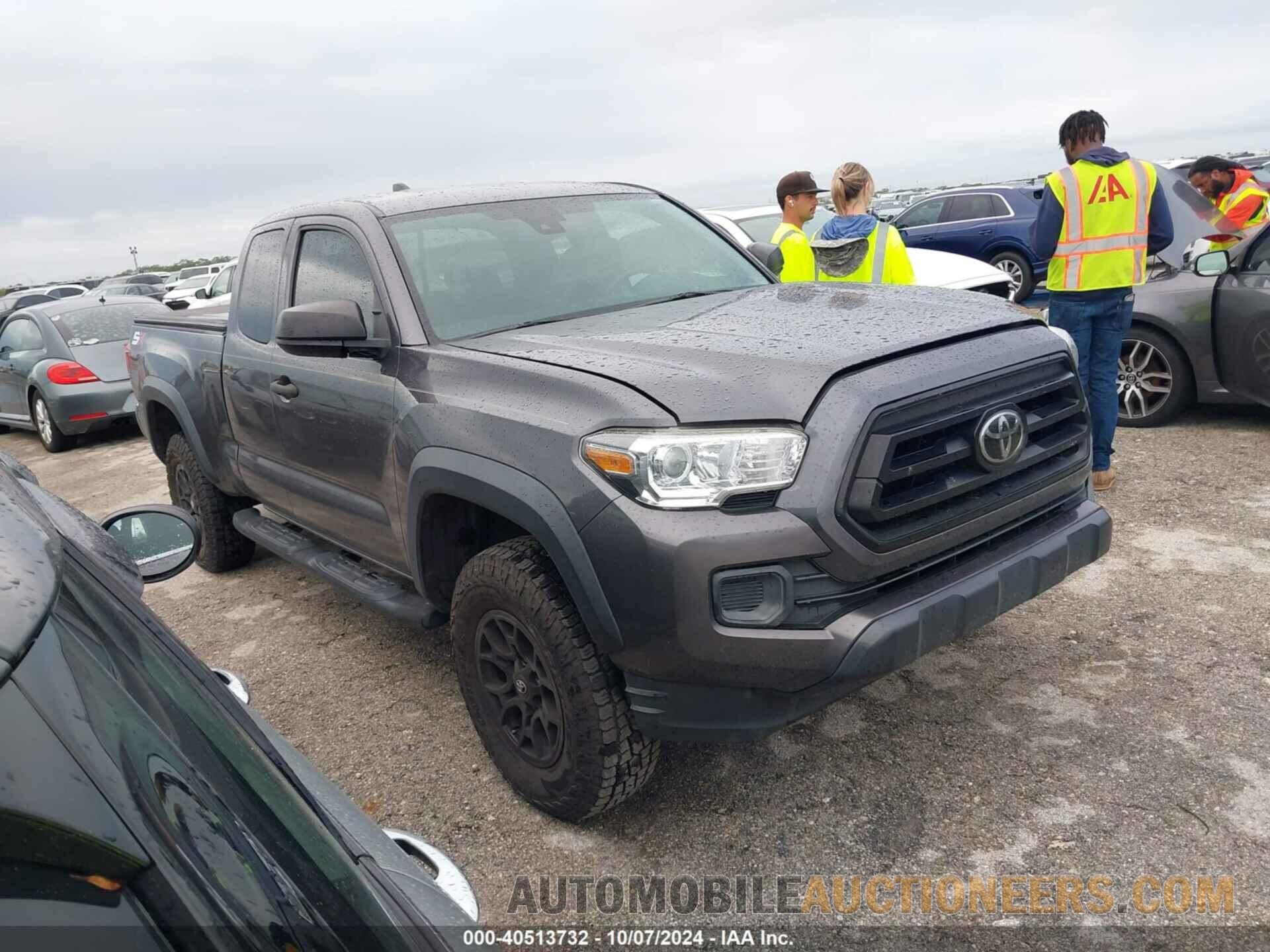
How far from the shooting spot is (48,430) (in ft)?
33.9

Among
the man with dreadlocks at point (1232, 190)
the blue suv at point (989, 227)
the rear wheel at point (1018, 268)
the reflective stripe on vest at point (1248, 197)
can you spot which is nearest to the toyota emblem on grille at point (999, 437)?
the man with dreadlocks at point (1232, 190)

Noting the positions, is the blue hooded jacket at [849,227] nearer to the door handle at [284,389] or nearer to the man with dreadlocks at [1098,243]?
the man with dreadlocks at [1098,243]

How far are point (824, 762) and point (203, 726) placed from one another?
2302 millimetres

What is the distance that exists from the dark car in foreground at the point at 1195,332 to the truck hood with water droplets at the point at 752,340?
323cm

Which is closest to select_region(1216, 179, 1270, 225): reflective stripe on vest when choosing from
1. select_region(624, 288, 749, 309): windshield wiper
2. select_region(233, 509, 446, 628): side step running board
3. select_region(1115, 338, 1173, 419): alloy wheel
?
select_region(1115, 338, 1173, 419): alloy wheel

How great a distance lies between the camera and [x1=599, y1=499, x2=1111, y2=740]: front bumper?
230 cm

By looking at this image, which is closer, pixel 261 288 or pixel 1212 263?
pixel 261 288

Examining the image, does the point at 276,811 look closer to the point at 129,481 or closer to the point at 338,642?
the point at 338,642

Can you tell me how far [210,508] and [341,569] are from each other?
5.91 ft

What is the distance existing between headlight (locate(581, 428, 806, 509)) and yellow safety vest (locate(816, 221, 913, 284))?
9.11 feet

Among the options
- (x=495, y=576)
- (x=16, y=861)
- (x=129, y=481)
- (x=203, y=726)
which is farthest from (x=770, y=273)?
(x=129, y=481)

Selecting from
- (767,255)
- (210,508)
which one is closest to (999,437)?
(767,255)

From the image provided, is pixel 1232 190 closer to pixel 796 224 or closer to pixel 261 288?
pixel 796 224

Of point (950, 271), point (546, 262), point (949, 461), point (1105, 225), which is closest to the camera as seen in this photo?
point (949, 461)
